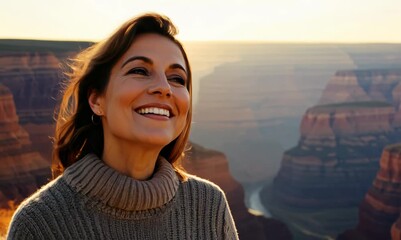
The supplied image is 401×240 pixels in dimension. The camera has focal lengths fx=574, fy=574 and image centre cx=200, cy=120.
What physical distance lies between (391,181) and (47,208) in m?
23.4

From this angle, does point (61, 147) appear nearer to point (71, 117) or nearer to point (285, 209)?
point (71, 117)

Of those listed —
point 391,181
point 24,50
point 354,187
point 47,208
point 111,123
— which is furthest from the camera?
point 354,187

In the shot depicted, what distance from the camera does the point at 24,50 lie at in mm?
27641

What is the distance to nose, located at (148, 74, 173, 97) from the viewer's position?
6.33 feet

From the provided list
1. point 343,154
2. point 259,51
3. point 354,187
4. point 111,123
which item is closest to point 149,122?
point 111,123

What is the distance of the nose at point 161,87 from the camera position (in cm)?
193

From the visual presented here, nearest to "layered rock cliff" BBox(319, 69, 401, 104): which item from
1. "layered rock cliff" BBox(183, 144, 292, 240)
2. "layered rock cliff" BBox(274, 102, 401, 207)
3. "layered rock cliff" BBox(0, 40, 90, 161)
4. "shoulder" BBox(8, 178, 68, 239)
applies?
"layered rock cliff" BBox(274, 102, 401, 207)

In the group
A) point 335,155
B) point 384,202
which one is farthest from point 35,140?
point 335,155

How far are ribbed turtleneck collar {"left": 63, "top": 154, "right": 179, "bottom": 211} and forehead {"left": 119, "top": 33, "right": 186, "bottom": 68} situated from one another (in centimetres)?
39

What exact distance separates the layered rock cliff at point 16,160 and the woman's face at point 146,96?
700 inches

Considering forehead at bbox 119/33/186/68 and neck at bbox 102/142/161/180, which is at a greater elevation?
forehead at bbox 119/33/186/68

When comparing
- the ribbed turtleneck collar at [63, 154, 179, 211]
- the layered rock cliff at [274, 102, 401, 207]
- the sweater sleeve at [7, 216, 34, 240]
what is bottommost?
the layered rock cliff at [274, 102, 401, 207]

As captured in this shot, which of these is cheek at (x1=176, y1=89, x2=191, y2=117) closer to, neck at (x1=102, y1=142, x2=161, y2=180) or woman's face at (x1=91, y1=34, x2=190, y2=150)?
woman's face at (x1=91, y1=34, x2=190, y2=150)

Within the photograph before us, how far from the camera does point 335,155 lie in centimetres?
3878
